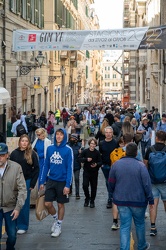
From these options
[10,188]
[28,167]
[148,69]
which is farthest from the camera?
[148,69]

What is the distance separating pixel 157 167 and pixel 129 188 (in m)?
1.71

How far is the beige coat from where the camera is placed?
689 cm

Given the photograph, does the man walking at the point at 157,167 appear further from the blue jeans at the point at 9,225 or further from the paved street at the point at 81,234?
the blue jeans at the point at 9,225

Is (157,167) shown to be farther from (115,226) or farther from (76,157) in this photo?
(76,157)

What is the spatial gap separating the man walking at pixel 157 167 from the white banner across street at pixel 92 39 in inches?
387

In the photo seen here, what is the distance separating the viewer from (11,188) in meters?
6.94

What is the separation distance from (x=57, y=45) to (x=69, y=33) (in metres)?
0.54

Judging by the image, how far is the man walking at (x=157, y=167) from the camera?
8312mm

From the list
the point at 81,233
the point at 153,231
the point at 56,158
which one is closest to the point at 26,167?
the point at 56,158

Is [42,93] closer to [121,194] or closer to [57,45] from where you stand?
[57,45]

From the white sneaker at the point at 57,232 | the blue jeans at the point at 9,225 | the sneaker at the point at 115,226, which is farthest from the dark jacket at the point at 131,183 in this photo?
the sneaker at the point at 115,226

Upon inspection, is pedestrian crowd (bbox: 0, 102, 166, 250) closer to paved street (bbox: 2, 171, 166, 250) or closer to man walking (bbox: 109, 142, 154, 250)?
man walking (bbox: 109, 142, 154, 250)

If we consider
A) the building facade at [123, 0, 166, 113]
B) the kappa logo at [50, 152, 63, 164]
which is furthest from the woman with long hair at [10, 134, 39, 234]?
the building facade at [123, 0, 166, 113]

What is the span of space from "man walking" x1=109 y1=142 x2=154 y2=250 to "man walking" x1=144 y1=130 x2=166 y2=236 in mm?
1531
